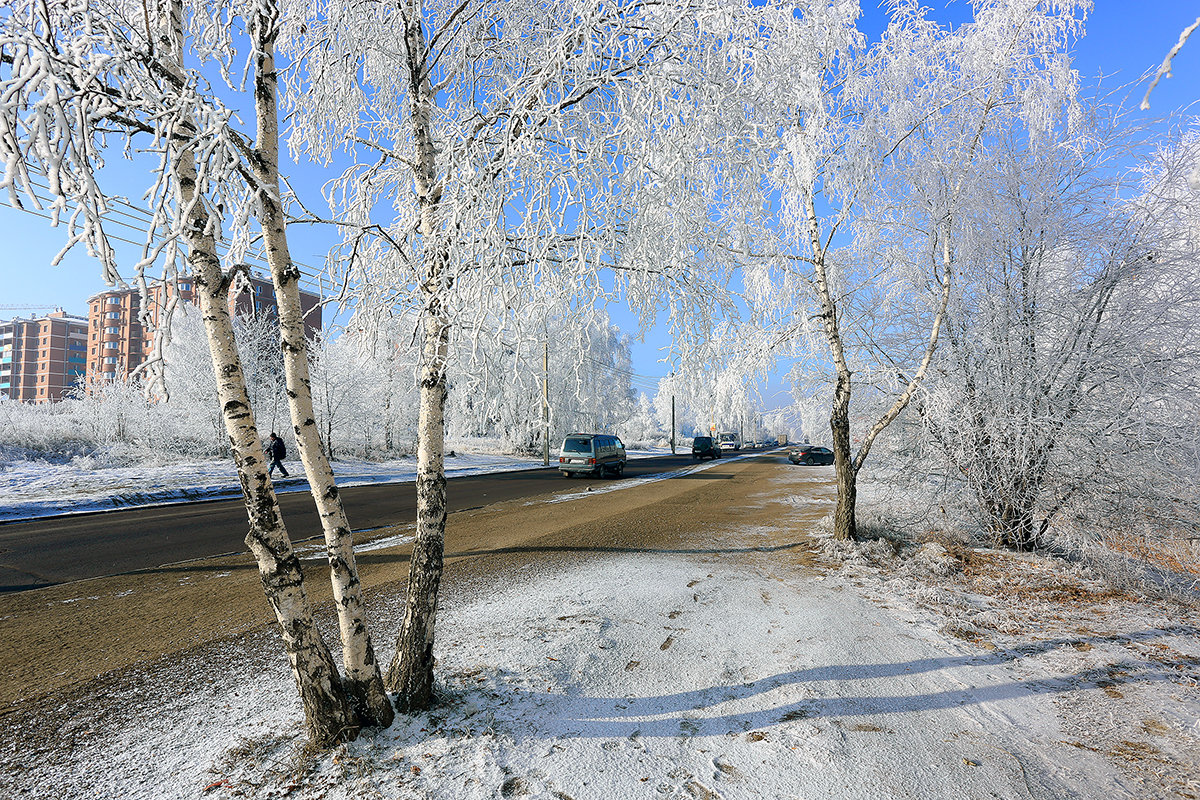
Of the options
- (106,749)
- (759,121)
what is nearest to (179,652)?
(106,749)

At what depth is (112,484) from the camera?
1439cm

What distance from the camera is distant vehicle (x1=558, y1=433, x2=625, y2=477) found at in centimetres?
2041

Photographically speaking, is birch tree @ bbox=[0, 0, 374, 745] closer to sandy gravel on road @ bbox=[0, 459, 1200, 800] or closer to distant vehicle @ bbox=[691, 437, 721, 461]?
sandy gravel on road @ bbox=[0, 459, 1200, 800]

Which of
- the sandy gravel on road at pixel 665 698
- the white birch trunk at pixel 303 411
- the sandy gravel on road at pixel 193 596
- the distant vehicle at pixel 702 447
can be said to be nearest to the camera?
the sandy gravel on road at pixel 665 698

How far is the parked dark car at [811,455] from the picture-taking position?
31.7 metres

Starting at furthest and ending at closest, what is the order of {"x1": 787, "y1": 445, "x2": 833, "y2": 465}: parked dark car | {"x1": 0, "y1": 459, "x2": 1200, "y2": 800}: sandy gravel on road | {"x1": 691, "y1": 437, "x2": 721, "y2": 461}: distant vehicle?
{"x1": 691, "y1": 437, "x2": 721, "y2": 461}: distant vehicle < {"x1": 787, "y1": 445, "x2": 833, "y2": 465}: parked dark car < {"x1": 0, "y1": 459, "x2": 1200, "y2": 800}: sandy gravel on road

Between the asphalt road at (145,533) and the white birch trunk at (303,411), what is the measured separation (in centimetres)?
605

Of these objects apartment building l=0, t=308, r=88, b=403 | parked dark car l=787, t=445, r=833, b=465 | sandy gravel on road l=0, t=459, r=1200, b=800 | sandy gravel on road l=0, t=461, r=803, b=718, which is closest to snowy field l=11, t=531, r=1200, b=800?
sandy gravel on road l=0, t=459, r=1200, b=800

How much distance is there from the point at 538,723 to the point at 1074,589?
19.3 ft

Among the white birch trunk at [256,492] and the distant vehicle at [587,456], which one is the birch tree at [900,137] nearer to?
the white birch trunk at [256,492]

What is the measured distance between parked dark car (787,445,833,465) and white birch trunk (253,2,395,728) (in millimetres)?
32028

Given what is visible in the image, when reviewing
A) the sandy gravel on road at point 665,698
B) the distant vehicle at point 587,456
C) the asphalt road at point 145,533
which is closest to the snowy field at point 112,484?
the asphalt road at point 145,533

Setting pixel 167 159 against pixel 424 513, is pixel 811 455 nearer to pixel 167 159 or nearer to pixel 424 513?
pixel 424 513

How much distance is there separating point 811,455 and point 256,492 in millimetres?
32895
